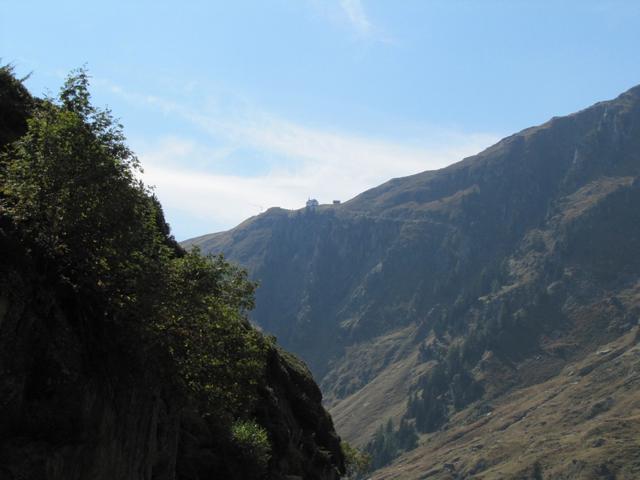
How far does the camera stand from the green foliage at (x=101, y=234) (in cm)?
2184

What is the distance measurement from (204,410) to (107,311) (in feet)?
30.1

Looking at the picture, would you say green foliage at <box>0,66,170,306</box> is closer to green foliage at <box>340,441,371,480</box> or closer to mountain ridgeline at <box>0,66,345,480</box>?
mountain ridgeline at <box>0,66,345,480</box>

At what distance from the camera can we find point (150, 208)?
2662 cm

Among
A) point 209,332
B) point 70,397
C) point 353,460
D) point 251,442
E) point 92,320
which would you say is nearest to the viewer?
point 70,397

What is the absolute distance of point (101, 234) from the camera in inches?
891

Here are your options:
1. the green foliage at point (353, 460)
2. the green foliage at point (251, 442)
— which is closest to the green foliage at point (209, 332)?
the green foliage at point (251, 442)

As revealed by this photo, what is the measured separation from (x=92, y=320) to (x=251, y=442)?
15102mm

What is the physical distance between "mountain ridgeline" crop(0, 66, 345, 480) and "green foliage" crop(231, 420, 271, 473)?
6571 mm

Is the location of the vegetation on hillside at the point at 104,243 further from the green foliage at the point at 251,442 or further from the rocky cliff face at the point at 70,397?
the green foliage at the point at 251,442

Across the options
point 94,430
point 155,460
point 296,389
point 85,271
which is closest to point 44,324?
point 85,271

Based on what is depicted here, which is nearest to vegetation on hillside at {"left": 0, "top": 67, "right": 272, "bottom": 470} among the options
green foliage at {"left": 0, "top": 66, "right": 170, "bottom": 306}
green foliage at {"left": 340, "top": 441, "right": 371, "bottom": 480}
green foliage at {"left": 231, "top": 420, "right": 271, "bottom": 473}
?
green foliage at {"left": 0, "top": 66, "right": 170, "bottom": 306}

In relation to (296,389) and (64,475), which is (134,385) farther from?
(296,389)

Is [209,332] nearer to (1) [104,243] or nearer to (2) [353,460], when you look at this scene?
(1) [104,243]

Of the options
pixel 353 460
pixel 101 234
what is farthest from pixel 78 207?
pixel 353 460
